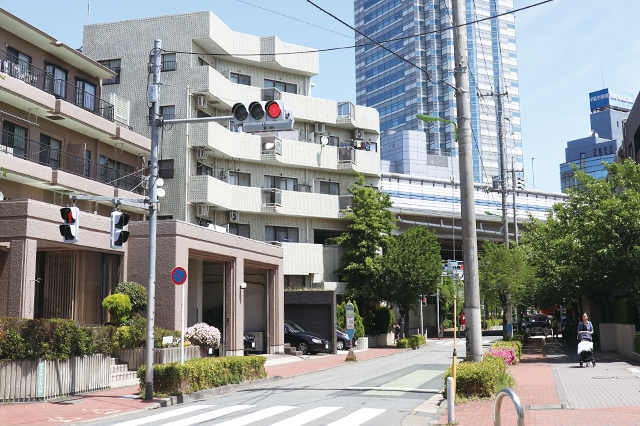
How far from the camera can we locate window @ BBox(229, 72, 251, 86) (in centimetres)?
4088

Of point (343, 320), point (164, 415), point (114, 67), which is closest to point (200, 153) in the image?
point (114, 67)

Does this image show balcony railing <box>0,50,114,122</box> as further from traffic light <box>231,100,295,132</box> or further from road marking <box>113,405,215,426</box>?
road marking <box>113,405,215,426</box>

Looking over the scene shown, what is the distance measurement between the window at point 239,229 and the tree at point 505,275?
48.2ft

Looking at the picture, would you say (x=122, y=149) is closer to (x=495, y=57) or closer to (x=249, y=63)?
(x=249, y=63)

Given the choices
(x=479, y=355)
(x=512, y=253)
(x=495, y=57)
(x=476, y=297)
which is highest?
(x=495, y=57)

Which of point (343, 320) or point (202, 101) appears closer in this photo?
point (202, 101)

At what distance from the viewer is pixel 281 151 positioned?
41125 millimetres

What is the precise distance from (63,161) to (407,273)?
2376 centimetres

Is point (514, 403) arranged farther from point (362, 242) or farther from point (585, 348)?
point (362, 242)

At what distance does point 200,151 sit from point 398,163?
76127mm

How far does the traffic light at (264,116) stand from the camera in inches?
502

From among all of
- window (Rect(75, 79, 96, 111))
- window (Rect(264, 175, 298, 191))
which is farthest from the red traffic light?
window (Rect(264, 175, 298, 191))

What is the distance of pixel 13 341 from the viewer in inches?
591

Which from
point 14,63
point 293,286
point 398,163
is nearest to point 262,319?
point 293,286
